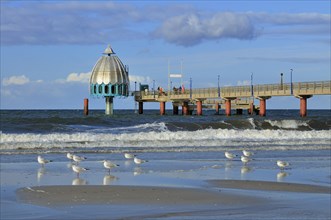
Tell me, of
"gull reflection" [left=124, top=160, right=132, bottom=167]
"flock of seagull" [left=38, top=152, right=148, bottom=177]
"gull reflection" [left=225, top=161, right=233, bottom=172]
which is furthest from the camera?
"gull reflection" [left=124, top=160, right=132, bottom=167]

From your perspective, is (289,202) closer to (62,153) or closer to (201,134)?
(62,153)

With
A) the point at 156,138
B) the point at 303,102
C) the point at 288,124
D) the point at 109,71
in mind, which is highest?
the point at 109,71

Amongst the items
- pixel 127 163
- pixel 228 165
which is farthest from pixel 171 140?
pixel 228 165

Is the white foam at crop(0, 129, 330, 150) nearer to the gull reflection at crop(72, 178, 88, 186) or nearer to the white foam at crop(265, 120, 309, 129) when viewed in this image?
the white foam at crop(265, 120, 309, 129)

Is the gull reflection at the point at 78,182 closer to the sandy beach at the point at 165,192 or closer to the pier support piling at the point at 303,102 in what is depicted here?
the sandy beach at the point at 165,192

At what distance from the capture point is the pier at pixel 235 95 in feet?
197

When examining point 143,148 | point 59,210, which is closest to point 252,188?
point 59,210

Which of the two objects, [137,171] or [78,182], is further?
[137,171]

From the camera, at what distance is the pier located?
6006 cm

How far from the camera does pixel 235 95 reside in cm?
7238

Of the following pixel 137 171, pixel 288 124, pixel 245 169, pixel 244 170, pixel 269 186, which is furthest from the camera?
pixel 288 124

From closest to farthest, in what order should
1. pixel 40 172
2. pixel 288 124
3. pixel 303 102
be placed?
pixel 40 172 < pixel 288 124 < pixel 303 102

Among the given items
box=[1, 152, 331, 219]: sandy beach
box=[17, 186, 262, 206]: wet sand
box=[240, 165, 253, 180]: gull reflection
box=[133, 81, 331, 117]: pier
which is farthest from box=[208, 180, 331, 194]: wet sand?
box=[133, 81, 331, 117]: pier

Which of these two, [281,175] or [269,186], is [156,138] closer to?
[281,175]
